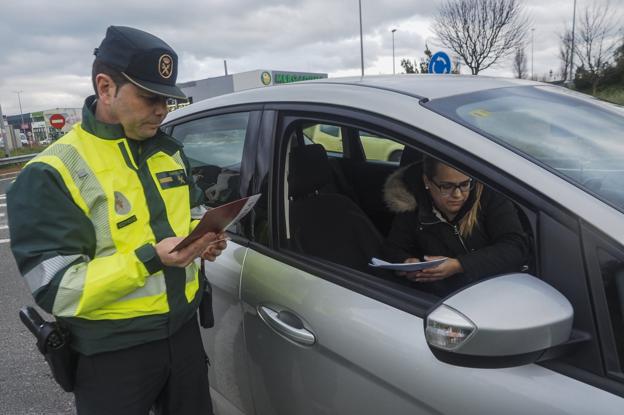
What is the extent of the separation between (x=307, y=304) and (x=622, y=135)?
3.90ft

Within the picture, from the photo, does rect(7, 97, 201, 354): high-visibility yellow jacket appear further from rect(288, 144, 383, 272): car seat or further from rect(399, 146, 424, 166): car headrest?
rect(399, 146, 424, 166): car headrest

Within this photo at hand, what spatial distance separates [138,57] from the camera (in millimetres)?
1463

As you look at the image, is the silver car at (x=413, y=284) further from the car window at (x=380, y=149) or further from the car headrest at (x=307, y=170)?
the car window at (x=380, y=149)

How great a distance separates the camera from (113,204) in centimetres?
145

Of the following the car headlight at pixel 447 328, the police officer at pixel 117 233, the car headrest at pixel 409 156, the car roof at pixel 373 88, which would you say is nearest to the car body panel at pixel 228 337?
the police officer at pixel 117 233

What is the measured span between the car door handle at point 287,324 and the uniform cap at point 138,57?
0.79 m

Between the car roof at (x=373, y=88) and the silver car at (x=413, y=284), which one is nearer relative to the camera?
the silver car at (x=413, y=284)

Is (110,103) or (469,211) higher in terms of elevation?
(110,103)

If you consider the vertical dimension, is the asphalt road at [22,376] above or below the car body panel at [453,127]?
below

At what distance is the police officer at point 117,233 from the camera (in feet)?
4.40

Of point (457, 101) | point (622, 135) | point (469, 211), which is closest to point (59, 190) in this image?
point (457, 101)

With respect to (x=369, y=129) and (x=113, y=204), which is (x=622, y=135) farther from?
(x=113, y=204)

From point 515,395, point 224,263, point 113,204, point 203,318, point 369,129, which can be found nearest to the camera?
point 515,395

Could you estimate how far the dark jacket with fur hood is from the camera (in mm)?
1703
